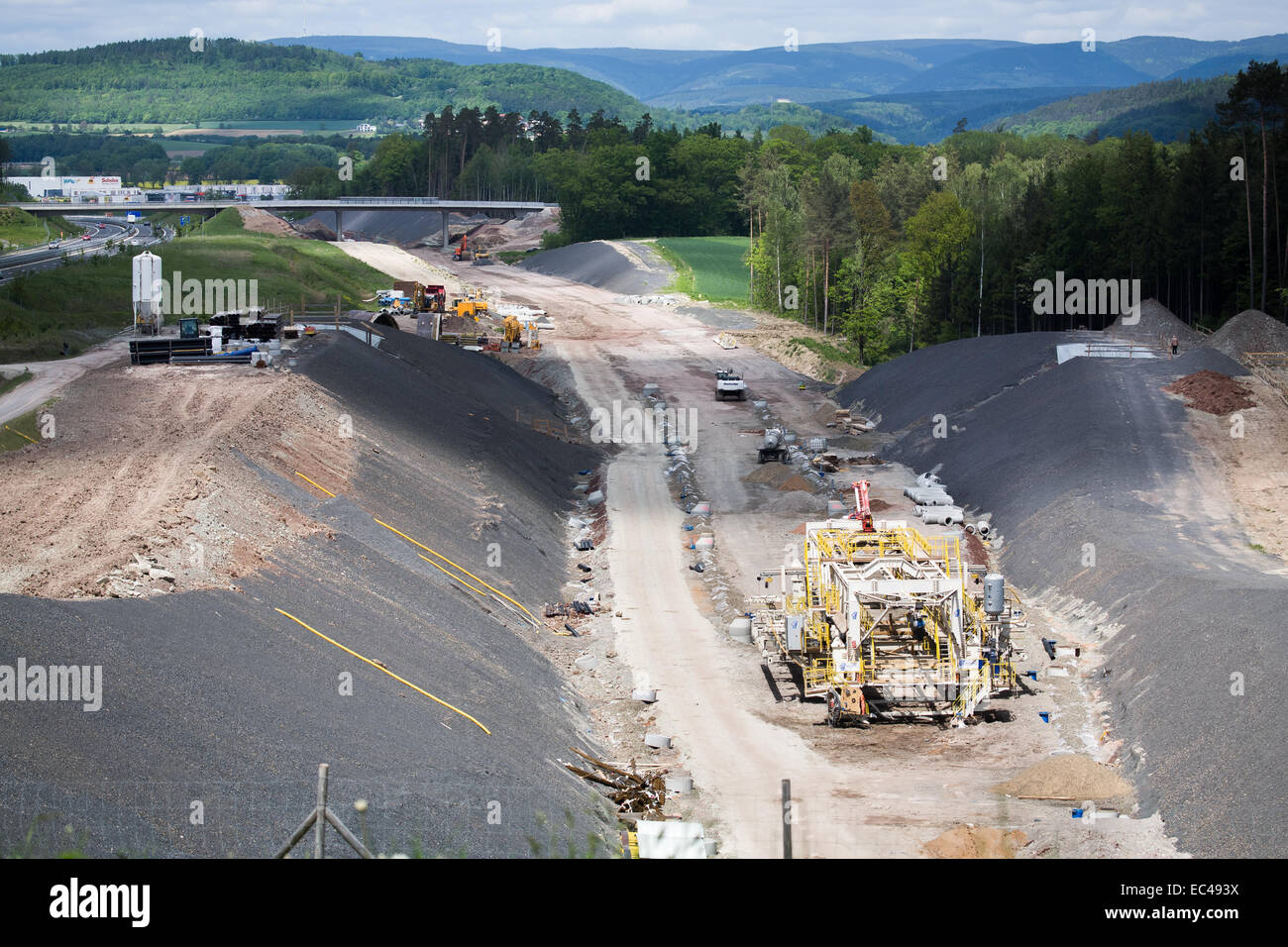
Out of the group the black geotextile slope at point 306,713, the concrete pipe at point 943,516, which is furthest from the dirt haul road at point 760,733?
the black geotextile slope at point 306,713

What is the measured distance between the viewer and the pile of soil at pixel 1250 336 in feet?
209

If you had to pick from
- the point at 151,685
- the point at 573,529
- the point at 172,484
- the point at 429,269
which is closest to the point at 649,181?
the point at 429,269

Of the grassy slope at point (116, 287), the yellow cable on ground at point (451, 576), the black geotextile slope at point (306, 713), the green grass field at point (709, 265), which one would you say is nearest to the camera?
the black geotextile slope at point (306, 713)

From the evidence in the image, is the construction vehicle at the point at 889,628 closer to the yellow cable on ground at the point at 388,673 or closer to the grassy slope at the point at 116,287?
the yellow cable on ground at the point at 388,673

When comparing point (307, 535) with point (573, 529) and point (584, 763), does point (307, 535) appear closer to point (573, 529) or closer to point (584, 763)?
point (584, 763)

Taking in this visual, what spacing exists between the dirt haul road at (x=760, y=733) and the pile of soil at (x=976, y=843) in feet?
0.90

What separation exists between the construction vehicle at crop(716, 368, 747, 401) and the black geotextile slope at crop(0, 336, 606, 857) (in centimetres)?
3408

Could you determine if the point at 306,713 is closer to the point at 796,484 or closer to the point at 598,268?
the point at 796,484

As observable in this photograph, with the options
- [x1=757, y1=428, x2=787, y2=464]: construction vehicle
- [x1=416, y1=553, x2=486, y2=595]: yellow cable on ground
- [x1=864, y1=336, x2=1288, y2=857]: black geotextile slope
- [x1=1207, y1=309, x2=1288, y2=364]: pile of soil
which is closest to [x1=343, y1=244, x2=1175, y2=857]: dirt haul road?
[x1=757, y1=428, x2=787, y2=464]: construction vehicle

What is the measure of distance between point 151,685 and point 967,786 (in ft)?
51.1

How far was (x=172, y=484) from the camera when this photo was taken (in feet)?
109

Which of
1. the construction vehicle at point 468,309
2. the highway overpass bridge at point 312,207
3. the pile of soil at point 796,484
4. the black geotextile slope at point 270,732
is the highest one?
the highway overpass bridge at point 312,207

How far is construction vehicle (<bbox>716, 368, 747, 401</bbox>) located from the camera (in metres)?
71.8

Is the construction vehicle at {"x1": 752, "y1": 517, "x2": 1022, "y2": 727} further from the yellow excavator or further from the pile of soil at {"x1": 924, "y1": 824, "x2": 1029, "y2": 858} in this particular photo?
the yellow excavator
